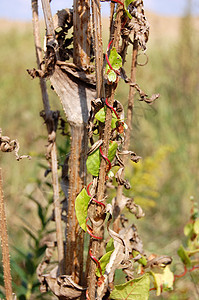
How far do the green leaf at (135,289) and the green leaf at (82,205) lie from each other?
0.11 metres

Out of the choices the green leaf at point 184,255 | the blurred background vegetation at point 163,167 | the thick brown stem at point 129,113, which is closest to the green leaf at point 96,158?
the thick brown stem at point 129,113

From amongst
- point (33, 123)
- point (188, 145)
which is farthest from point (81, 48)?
point (33, 123)

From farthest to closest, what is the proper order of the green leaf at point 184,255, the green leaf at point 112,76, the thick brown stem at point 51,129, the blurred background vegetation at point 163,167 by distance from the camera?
the blurred background vegetation at point 163,167, the green leaf at point 184,255, the thick brown stem at point 51,129, the green leaf at point 112,76

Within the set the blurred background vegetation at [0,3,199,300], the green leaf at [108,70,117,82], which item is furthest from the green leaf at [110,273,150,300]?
the blurred background vegetation at [0,3,199,300]

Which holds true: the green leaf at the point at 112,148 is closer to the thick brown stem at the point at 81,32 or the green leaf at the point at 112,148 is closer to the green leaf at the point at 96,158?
the green leaf at the point at 96,158

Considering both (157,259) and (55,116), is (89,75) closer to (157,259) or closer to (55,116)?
(55,116)

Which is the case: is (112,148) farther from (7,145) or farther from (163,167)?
(163,167)

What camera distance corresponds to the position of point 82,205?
16.3 inches

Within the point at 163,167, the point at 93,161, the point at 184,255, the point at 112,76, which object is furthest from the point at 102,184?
the point at 163,167

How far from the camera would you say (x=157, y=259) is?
22.8 inches

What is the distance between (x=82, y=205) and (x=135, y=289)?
15 centimetres

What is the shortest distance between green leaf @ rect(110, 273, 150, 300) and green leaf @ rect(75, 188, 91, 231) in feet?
0.37

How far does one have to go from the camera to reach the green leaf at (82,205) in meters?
0.41

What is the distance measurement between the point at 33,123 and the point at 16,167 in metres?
0.95
